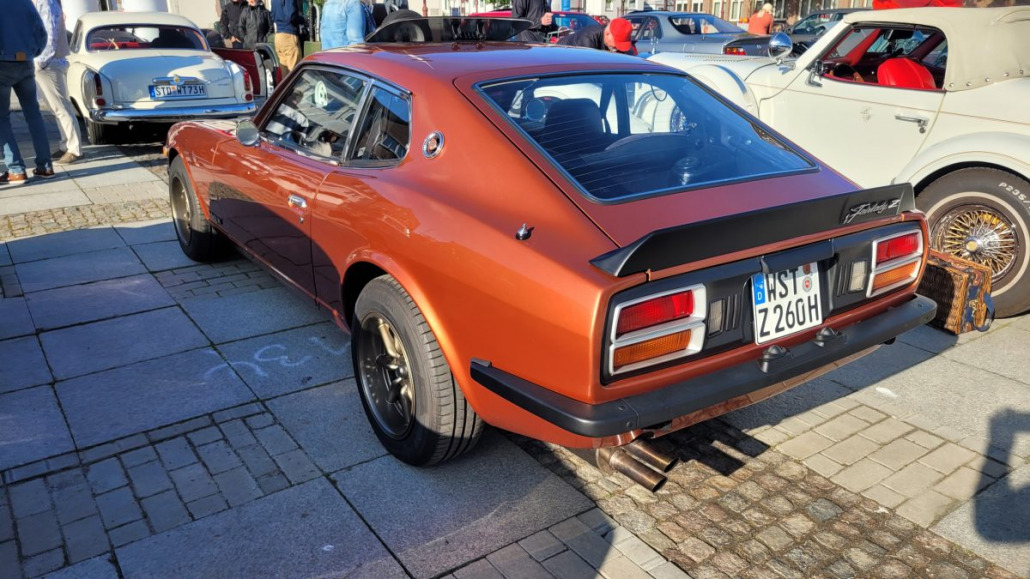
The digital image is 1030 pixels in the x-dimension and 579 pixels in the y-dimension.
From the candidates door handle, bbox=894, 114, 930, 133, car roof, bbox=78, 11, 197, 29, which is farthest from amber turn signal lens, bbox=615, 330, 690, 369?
car roof, bbox=78, 11, 197, 29

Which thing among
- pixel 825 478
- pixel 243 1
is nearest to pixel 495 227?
pixel 825 478

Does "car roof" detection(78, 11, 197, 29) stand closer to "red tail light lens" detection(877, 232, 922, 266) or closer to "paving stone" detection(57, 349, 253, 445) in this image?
"paving stone" detection(57, 349, 253, 445)

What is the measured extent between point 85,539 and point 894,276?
10.4 ft

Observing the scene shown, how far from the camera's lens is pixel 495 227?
2.61m

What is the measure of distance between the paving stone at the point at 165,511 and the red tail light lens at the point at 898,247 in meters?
2.78

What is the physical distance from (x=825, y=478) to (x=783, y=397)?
0.72 metres

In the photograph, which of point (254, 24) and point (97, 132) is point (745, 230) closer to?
point (97, 132)

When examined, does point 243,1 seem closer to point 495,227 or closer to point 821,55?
point 821,55

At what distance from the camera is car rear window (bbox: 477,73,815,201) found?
2.87 metres

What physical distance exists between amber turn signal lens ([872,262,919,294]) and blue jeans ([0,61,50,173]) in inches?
307

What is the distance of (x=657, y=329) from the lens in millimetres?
2393

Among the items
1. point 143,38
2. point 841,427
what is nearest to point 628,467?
point 841,427

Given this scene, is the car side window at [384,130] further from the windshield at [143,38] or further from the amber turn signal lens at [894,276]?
the windshield at [143,38]

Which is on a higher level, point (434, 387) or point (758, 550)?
point (434, 387)
